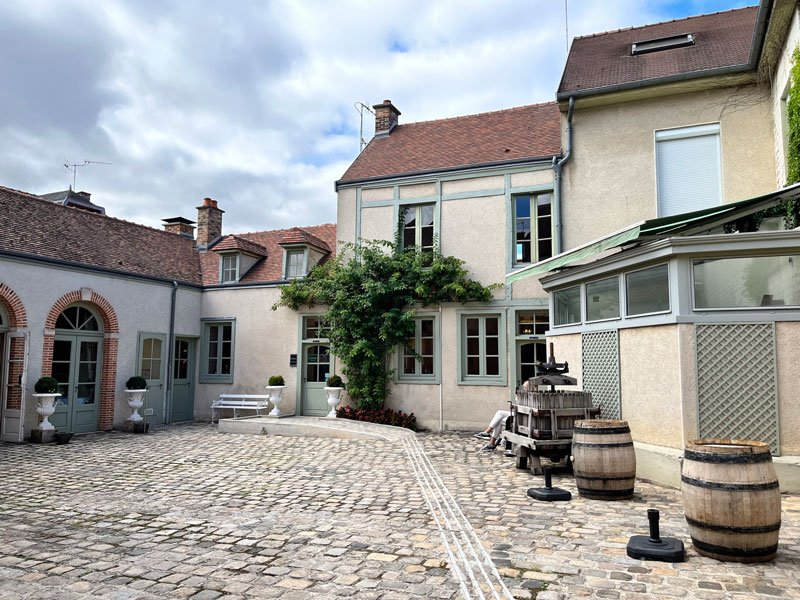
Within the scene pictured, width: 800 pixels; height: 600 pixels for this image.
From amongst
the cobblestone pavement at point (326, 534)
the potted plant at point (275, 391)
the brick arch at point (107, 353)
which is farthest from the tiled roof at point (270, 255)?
the cobblestone pavement at point (326, 534)

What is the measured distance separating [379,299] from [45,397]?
6.90 m

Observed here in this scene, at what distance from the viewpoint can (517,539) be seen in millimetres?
4855

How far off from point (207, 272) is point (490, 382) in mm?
8817

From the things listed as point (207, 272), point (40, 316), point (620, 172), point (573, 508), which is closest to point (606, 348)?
point (573, 508)

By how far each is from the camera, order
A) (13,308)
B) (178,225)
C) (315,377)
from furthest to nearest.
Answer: (178,225) → (315,377) → (13,308)

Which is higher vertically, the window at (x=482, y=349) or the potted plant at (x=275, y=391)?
the window at (x=482, y=349)

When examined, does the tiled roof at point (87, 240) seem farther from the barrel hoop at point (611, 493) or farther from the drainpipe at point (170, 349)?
the barrel hoop at point (611, 493)

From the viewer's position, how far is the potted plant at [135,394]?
12.9 metres

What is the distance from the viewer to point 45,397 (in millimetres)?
11133

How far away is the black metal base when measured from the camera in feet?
13.9

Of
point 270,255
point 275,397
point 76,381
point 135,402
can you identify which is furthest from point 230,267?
point 76,381

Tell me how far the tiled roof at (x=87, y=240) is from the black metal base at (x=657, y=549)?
1170 cm

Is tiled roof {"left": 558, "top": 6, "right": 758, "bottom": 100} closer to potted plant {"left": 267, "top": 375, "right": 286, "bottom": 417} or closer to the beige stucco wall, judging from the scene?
the beige stucco wall

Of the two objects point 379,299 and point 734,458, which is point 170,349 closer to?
point 379,299
